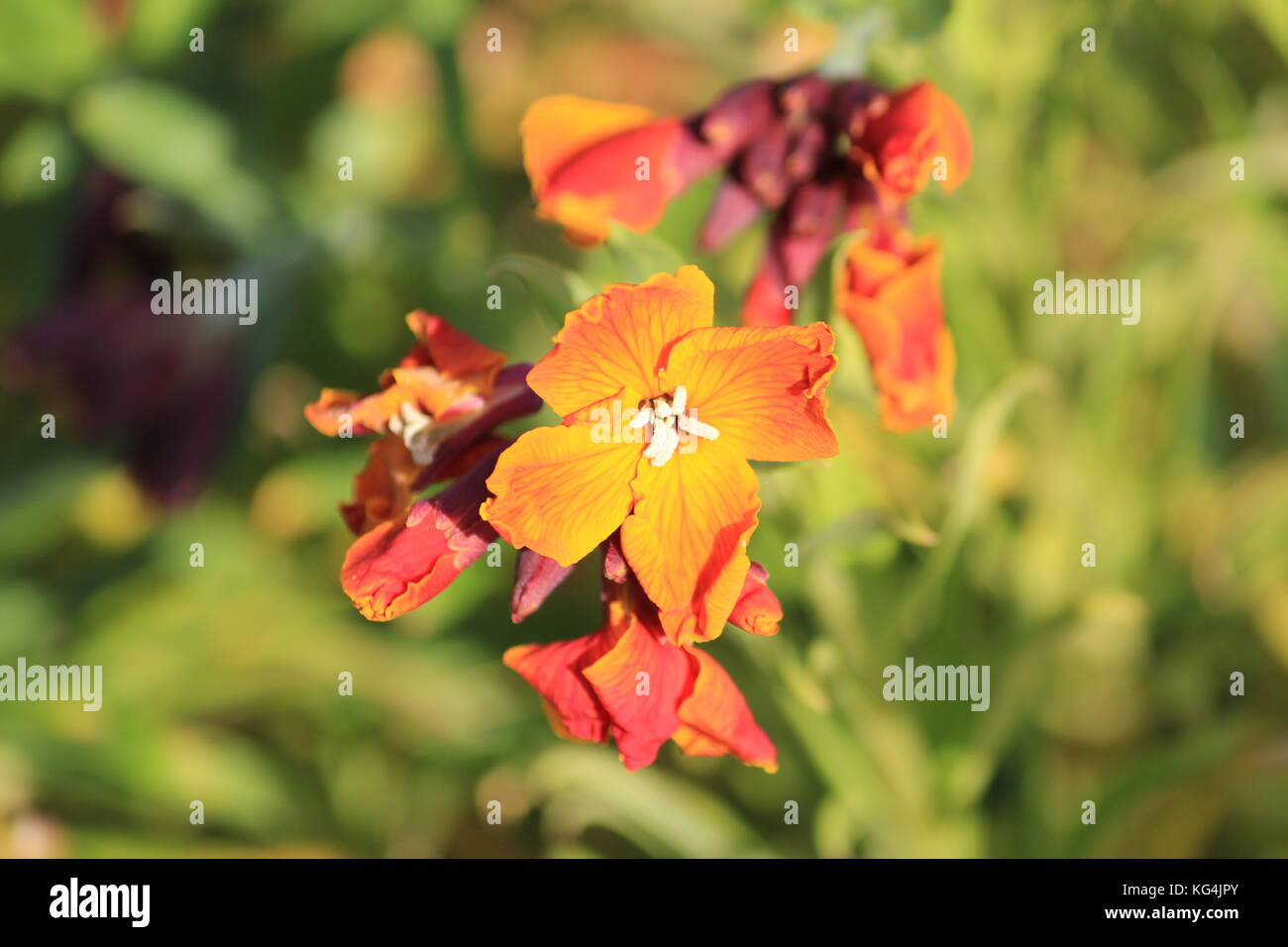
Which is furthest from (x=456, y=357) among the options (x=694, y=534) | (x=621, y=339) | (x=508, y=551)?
(x=508, y=551)

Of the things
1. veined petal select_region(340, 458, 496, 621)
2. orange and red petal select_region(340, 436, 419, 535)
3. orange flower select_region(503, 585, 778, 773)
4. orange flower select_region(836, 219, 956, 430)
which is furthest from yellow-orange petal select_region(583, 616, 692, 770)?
orange flower select_region(836, 219, 956, 430)

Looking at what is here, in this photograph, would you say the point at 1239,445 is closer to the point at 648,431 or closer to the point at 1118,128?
the point at 1118,128

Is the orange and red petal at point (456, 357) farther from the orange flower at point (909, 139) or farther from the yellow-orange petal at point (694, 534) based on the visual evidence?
the orange flower at point (909, 139)

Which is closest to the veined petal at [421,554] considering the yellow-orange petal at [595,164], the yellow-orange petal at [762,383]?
the yellow-orange petal at [762,383]

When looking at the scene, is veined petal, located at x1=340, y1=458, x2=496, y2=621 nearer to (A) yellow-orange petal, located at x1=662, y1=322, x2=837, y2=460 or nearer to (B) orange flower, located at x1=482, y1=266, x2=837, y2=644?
(B) orange flower, located at x1=482, y1=266, x2=837, y2=644
